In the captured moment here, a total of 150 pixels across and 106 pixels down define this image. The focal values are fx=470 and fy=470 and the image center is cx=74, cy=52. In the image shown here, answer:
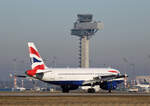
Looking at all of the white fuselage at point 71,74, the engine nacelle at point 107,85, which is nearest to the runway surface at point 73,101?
the white fuselage at point 71,74

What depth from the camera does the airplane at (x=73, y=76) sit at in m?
109

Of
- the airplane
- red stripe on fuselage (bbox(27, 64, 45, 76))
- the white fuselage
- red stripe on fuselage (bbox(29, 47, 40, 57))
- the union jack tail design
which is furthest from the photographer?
the white fuselage

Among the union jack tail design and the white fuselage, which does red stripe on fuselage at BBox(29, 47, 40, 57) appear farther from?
the white fuselage

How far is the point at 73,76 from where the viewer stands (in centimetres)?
11106

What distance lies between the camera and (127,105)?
5934cm

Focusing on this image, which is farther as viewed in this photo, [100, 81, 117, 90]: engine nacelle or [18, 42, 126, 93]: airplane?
[100, 81, 117, 90]: engine nacelle

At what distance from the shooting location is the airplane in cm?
10919

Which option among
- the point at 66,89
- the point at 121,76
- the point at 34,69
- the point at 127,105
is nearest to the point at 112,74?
the point at 121,76

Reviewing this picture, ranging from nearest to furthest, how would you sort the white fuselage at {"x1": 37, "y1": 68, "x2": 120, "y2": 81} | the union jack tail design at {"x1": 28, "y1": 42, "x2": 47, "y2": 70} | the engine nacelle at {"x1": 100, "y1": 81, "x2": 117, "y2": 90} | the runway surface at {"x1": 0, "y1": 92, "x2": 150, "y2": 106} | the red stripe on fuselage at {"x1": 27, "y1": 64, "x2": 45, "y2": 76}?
the runway surface at {"x1": 0, "y1": 92, "x2": 150, "y2": 106}
the red stripe on fuselage at {"x1": 27, "y1": 64, "x2": 45, "y2": 76}
the union jack tail design at {"x1": 28, "y1": 42, "x2": 47, "y2": 70}
the white fuselage at {"x1": 37, "y1": 68, "x2": 120, "y2": 81}
the engine nacelle at {"x1": 100, "y1": 81, "x2": 117, "y2": 90}

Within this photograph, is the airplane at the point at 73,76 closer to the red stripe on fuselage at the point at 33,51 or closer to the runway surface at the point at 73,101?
the red stripe on fuselage at the point at 33,51

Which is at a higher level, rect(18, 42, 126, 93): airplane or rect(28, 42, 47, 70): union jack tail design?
rect(28, 42, 47, 70): union jack tail design

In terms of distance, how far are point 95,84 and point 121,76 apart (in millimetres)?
6475

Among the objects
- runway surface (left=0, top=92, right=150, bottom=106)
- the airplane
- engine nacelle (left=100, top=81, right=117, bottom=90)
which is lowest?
runway surface (left=0, top=92, right=150, bottom=106)

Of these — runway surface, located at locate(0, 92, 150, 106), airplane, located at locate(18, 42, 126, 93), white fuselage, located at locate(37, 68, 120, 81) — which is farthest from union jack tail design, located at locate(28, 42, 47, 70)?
runway surface, located at locate(0, 92, 150, 106)
